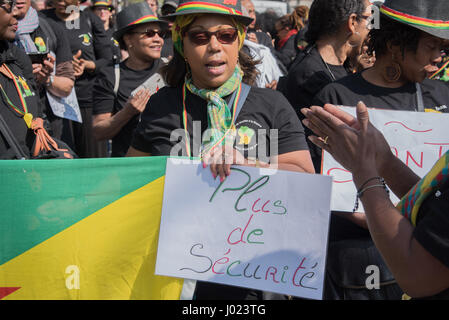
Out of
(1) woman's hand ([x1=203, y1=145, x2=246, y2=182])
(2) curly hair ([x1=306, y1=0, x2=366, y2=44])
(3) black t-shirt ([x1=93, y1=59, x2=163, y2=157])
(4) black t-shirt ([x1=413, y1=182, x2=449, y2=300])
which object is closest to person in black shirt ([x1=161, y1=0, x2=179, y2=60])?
(3) black t-shirt ([x1=93, y1=59, x2=163, y2=157])

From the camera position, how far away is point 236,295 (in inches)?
90.4

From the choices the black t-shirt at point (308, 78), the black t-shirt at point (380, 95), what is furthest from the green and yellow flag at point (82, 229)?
the black t-shirt at point (308, 78)

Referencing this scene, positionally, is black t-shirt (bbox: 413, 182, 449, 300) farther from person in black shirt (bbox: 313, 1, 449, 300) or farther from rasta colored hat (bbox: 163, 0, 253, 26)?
rasta colored hat (bbox: 163, 0, 253, 26)

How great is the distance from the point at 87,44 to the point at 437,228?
19.3 feet

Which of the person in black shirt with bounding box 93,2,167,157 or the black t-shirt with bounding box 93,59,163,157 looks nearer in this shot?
the person in black shirt with bounding box 93,2,167,157

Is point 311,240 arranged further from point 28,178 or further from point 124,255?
point 28,178

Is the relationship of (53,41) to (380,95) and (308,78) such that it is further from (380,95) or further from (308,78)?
(380,95)

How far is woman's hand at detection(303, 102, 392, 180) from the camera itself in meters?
1.69

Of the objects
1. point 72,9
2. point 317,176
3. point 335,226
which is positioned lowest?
point 72,9

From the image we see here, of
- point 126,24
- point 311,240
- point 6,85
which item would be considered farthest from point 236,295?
point 126,24

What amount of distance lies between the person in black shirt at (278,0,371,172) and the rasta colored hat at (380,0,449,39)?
84 cm

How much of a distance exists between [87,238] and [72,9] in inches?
194

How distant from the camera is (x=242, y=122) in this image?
2420 mm

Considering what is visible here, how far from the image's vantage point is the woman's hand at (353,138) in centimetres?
169
